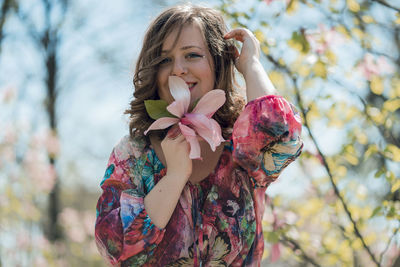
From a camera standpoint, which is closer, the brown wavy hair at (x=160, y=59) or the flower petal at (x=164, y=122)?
the flower petal at (x=164, y=122)

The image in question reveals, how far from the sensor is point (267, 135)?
1.42m

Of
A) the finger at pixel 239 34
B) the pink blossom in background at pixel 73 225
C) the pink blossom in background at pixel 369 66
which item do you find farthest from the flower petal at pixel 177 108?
the pink blossom in background at pixel 73 225

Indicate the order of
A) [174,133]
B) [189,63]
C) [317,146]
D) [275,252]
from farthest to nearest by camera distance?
[275,252] → [317,146] → [189,63] → [174,133]

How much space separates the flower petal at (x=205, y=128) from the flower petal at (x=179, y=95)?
0.03m

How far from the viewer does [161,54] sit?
163cm

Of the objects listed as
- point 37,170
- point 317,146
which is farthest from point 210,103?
point 37,170

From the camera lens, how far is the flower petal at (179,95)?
4.58 ft

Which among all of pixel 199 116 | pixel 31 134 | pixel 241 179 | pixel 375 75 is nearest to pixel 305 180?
pixel 375 75

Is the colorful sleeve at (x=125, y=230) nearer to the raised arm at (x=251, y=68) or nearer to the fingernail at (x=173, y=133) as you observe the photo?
the fingernail at (x=173, y=133)

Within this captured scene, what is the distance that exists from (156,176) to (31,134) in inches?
176

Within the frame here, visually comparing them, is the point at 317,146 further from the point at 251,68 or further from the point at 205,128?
the point at 205,128

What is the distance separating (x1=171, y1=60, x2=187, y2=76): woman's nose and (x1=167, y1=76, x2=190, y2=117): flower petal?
0.32 feet

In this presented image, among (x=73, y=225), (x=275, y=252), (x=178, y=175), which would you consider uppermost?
(x=178, y=175)

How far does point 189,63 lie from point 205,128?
0.28 m
